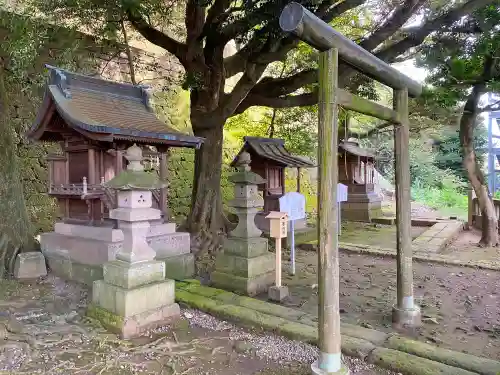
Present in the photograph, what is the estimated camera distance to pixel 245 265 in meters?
5.54

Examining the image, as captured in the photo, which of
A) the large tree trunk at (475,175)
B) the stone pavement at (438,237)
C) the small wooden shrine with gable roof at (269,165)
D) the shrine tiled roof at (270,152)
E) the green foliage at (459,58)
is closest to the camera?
the green foliage at (459,58)

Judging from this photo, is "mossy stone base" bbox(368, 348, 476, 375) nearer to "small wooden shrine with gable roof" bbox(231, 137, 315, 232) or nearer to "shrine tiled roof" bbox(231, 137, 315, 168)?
"small wooden shrine with gable roof" bbox(231, 137, 315, 232)

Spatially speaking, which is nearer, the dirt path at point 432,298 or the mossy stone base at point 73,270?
the dirt path at point 432,298

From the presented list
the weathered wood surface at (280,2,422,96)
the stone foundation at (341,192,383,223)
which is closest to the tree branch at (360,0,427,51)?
the weathered wood surface at (280,2,422,96)

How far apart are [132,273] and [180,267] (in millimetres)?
2571

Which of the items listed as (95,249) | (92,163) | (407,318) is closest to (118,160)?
(92,163)

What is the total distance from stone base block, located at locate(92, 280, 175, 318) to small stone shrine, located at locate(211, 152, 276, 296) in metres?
1.37

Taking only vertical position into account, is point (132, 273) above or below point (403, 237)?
below

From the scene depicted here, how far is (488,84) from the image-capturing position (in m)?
7.50

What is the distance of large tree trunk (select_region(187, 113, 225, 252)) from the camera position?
27.8ft

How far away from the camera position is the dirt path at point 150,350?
3.32 metres

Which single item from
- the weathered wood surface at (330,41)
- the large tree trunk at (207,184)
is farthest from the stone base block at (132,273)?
the large tree trunk at (207,184)

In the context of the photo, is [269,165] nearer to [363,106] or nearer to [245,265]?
[245,265]

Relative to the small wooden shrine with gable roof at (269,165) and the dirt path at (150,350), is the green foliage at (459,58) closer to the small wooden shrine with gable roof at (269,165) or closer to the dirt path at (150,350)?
the small wooden shrine with gable roof at (269,165)
